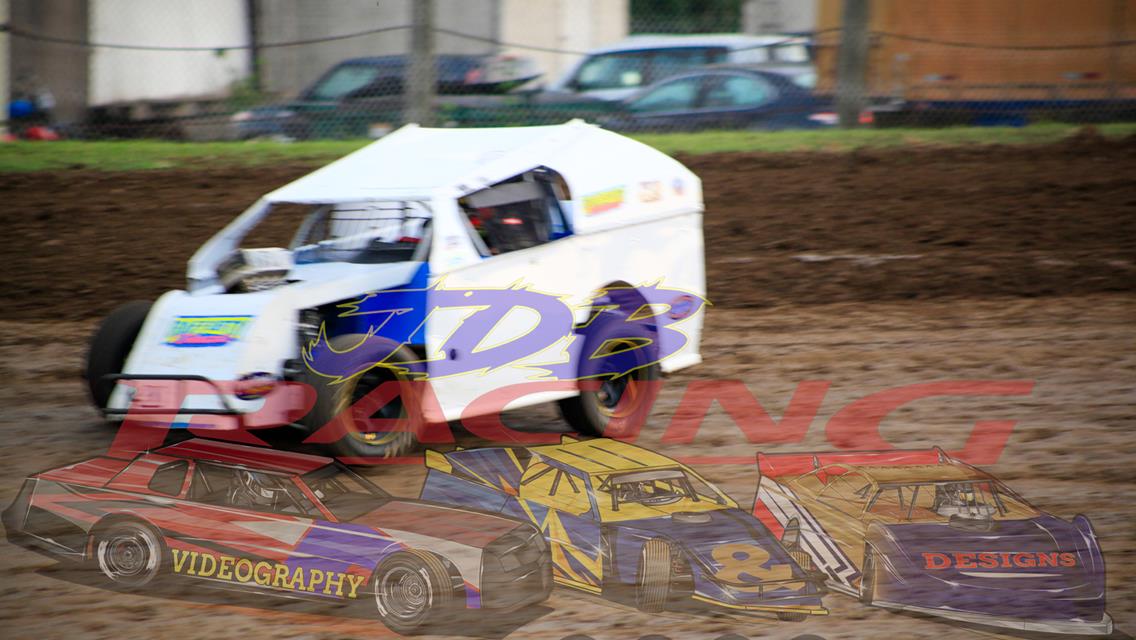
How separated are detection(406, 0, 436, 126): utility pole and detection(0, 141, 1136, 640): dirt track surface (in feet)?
4.67

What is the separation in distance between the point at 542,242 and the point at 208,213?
17.7 ft

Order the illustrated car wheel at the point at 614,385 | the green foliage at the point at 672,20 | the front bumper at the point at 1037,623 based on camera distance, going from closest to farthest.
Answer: the front bumper at the point at 1037,623
the illustrated car wheel at the point at 614,385
the green foliage at the point at 672,20

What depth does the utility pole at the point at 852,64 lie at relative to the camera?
13.2m

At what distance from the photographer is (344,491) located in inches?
196

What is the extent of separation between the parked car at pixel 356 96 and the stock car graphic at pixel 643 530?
28.2 feet

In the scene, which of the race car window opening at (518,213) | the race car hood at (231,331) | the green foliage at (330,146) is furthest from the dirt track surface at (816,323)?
the race car window opening at (518,213)

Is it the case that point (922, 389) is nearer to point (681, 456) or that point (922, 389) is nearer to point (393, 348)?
point (681, 456)

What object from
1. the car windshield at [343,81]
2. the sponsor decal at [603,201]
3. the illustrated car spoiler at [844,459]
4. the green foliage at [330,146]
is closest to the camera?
the illustrated car spoiler at [844,459]

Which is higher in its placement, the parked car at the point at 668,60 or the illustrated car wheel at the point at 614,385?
the parked car at the point at 668,60

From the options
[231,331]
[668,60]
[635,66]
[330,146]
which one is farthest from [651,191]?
[668,60]

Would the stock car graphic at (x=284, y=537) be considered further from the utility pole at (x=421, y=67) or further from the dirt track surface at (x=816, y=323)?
the utility pole at (x=421, y=67)

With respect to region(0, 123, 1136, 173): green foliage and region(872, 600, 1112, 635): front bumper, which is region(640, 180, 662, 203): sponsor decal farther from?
region(0, 123, 1136, 173): green foliage

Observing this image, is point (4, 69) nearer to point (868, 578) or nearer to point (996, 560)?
point (868, 578)

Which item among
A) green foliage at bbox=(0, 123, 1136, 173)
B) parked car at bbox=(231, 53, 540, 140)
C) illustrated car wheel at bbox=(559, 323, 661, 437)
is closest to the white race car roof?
illustrated car wheel at bbox=(559, 323, 661, 437)
